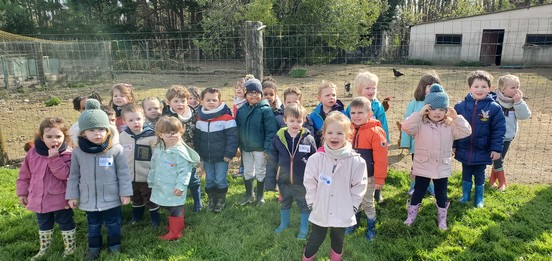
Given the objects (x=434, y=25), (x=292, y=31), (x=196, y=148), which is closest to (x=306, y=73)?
(x=292, y=31)

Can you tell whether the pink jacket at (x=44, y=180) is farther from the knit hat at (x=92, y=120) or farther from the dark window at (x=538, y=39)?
the dark window at (x=538, y=39)

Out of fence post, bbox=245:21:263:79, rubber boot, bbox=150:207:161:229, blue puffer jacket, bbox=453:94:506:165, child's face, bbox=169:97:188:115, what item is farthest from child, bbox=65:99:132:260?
blue puffer jacket, bbox=453:94:506:165

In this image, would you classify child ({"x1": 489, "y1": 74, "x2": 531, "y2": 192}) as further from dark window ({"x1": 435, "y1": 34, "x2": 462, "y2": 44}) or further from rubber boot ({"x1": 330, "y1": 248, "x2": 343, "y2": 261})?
dark window ({"x1": 435, "y1": 34, "x2": 462, "y2": 44})

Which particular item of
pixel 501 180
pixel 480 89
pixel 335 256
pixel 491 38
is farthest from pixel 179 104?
pixel 491 38

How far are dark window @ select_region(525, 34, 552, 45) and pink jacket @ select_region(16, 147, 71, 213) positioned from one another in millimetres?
24215

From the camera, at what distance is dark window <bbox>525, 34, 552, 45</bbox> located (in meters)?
20.8

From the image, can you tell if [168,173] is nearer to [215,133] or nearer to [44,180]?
→ [215,133]

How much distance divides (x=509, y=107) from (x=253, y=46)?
3.32 m

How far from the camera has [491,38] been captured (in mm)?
23203

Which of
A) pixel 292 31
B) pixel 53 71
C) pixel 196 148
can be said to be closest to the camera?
pixel 196 148

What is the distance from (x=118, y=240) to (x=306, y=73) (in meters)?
16.8

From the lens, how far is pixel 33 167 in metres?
3.29

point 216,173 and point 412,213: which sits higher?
point 216,173

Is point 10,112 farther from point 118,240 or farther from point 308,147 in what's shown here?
point 308,147
